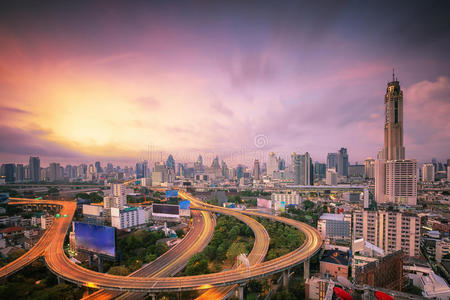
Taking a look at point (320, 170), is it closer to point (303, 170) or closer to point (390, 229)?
point (303, 170)

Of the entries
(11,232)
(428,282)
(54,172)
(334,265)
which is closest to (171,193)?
(11,232)

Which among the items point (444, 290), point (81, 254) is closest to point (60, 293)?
point (81, 254)

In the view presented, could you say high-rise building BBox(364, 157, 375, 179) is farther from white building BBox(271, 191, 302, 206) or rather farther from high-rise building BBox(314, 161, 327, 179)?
white building BBox(271, 191, 302, 206)

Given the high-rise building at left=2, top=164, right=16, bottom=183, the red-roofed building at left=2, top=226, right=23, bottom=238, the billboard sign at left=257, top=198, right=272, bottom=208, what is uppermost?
the high-rise building at left=2, top=164, right=16, bottom=183

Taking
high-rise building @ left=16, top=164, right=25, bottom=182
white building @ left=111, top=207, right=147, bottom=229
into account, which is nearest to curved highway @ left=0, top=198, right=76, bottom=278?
white building @ left=111, top=207, right=147, bottom=229

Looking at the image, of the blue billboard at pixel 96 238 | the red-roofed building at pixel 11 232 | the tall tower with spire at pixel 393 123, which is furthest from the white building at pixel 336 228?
the red-roofed building at pixel 11 232

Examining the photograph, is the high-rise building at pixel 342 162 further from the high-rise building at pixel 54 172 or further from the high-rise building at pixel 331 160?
the high-rise building at pixel 54 172
